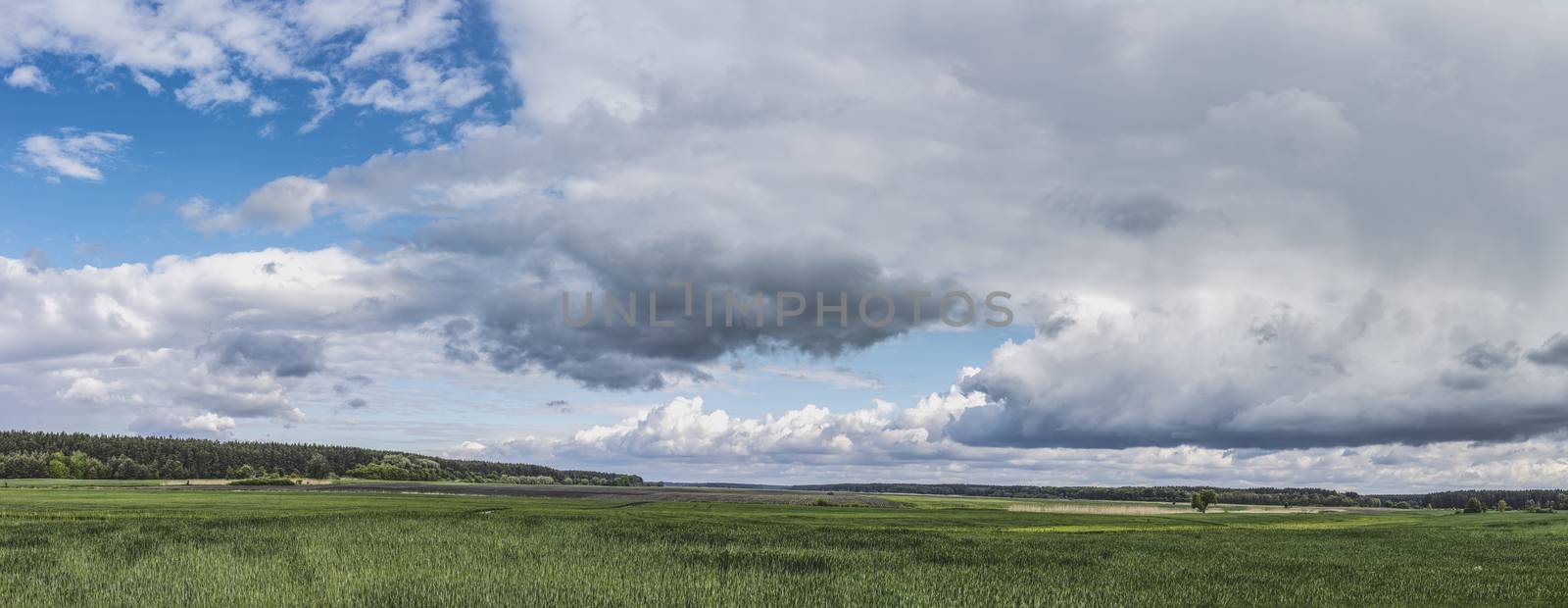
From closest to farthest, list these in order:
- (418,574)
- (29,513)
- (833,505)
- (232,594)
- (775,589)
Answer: (232,594)
(775,589)
(418,574)
(29,513)
(833,505)

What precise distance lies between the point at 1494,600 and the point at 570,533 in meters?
45.3

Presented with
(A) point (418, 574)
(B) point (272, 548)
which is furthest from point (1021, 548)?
(B) point (272, 548)

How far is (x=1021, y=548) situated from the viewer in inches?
2089

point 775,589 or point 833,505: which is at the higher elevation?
point 775,589

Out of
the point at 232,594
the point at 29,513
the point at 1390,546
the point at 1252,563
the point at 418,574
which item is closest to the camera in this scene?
the point at 232,594

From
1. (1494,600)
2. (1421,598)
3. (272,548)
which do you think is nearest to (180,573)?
(272,548)

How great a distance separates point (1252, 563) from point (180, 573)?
47.5 m

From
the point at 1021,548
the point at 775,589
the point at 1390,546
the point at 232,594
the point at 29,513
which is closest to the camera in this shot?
→ the point at 232,594

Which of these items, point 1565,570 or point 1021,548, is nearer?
point 1565,570

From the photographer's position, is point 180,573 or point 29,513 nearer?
point 180,573

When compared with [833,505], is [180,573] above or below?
above

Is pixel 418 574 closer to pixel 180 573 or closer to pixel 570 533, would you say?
pixel 180 573

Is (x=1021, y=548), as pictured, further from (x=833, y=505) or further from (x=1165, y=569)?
(x=833, y=505)

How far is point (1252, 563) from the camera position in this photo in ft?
150
